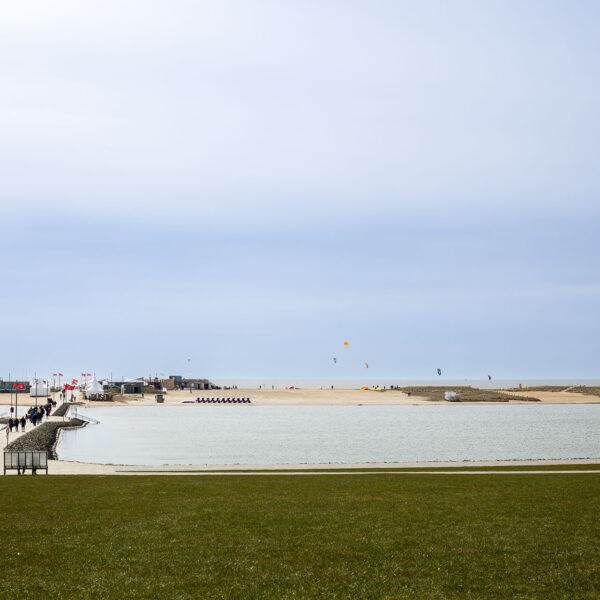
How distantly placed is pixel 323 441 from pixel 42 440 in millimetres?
23377

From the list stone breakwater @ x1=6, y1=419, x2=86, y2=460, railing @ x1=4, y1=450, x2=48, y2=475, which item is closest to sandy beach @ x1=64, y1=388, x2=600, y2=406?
stone breakwater @ x1=6, y1=419, x2=86, y2=460

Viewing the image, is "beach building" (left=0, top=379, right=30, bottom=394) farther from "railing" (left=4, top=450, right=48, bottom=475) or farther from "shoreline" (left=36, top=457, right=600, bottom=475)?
"railing" (left=4, top=450, right=48, bottom=475)

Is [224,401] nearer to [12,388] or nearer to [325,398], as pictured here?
[325,398]

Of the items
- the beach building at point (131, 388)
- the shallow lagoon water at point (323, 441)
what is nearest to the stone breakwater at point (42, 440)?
the shallow lagoon water at point (323, 441)

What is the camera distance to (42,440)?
5322 centimetres

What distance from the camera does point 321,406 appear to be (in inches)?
5369

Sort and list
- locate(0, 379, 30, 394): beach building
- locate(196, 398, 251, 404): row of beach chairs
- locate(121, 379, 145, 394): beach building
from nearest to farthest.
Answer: locate(196, 398, 251, 404): row of beach chairs → locate(121, 379, 145, 394): beach building → locate(0, 379, 30, 394): beach building

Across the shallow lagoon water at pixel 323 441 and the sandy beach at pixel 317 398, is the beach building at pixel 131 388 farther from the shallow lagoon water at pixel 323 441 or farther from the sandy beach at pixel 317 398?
the shallow lagoon water at pixel 323 441

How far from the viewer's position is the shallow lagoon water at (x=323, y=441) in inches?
1865

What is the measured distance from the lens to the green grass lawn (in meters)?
12.3

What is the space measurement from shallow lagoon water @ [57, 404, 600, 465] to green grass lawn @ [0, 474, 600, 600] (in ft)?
70.9

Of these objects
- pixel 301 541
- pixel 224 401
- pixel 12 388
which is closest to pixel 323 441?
pixel 301 541

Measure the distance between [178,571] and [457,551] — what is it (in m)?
5.94

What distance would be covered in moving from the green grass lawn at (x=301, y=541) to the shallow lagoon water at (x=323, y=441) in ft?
70.9
